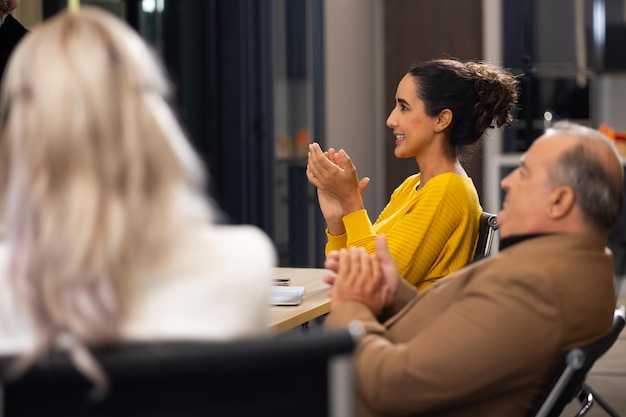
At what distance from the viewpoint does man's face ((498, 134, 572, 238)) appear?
183cm

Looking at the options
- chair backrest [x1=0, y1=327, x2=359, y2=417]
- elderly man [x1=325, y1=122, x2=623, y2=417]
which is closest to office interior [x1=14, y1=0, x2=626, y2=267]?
elderly man [x1=325, y1=122, x2=623, y2=417]

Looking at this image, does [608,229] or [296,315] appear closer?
[608,229]

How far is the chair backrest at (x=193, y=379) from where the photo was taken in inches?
42.1

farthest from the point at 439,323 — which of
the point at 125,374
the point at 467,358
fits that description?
the point at 125,374

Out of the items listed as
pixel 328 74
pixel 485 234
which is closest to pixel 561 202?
pixel 485 234

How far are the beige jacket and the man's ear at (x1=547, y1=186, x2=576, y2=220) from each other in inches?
1.8

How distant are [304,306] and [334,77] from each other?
422cm

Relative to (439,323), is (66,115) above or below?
above

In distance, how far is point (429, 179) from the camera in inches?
118

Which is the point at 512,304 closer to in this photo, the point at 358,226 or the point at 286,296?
the point at 286,296

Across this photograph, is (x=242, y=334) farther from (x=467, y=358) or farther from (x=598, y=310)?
(x=598, y=310)

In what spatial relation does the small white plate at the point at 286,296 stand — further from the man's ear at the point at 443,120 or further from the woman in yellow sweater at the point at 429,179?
the man's ear at the point at 443,120

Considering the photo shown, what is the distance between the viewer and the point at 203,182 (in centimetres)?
124

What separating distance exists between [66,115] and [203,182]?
193 millimetres
